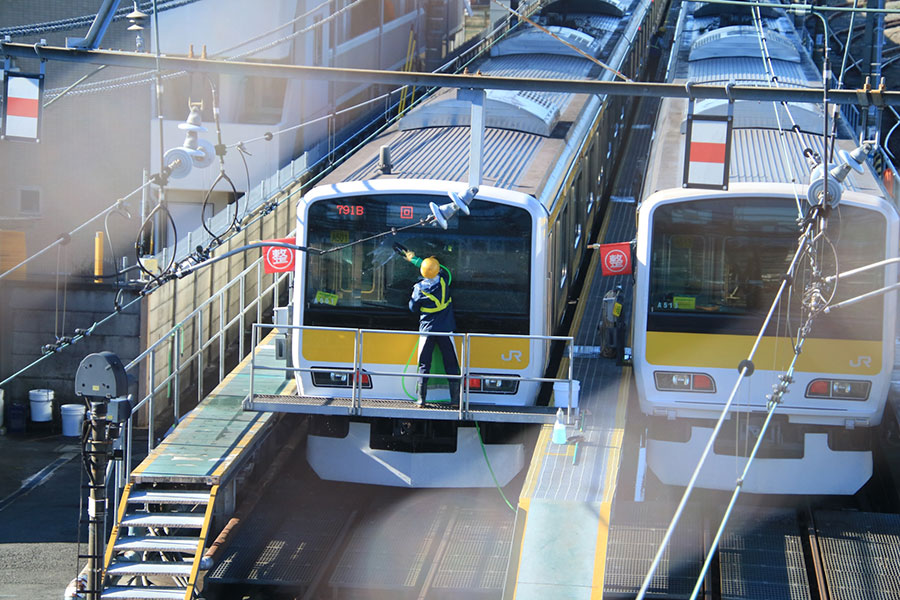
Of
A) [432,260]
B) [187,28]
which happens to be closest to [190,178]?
[187,28]

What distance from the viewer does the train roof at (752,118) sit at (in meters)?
11.7

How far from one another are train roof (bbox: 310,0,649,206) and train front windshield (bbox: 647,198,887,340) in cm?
144

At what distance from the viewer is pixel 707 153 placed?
9711 mm

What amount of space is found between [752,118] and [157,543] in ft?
26.5

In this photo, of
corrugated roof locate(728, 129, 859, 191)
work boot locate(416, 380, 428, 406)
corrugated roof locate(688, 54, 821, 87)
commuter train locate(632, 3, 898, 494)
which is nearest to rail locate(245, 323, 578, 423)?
work boot locate(416, 380, 428, 406)

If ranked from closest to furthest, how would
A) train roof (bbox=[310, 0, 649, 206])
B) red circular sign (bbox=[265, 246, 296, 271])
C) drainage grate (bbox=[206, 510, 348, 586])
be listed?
drainage grate (bbox=[206, 510, 348, 586]), train roof (bbox=[310, 0, 649, 206]), red circular sign (bbox=[265, 246, 296, 271])

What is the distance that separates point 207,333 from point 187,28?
26.8ft

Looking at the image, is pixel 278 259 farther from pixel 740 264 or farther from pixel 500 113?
pixel 740 264

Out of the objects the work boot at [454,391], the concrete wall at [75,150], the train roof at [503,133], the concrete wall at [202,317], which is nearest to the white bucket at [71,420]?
the concrete wall at [202,317]

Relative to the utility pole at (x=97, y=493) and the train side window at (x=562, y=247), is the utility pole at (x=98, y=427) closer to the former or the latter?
the utility pole at (x=97, y=493)

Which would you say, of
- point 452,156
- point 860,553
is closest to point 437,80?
point 452,156

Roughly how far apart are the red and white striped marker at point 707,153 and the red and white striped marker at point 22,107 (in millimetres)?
5378

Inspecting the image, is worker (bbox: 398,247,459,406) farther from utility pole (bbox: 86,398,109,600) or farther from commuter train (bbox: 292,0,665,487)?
utility pole (bbox: 86,398,109,600)

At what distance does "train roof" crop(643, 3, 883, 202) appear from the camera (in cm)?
1172
